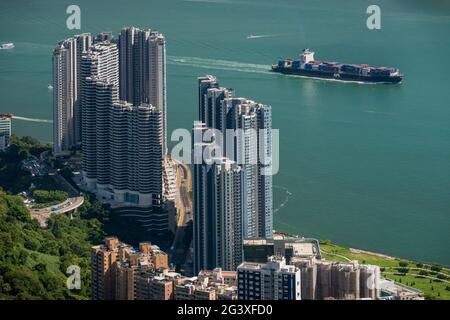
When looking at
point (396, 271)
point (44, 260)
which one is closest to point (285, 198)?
point (396, 271)

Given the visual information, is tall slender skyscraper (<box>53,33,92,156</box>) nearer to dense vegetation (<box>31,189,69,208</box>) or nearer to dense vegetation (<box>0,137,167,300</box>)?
dense vegetation (<box>0,137,167,300</box>)

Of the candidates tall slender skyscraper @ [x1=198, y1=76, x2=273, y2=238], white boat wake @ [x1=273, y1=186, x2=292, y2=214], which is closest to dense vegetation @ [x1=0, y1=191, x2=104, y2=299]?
tall slender skyscraper @ [x1=198, y1=76, x2=273, y2=238]

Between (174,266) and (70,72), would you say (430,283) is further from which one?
(70,72)

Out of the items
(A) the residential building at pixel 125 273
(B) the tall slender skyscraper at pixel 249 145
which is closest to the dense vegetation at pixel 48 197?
(B) the tall slender skyscraper at pixel 249 145

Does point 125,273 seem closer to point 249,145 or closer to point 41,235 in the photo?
point 41,235

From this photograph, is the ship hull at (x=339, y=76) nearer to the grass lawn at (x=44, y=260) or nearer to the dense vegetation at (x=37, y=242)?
the dense vegetation at (x=37, y=242)

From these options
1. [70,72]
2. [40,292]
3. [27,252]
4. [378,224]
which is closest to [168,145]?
[70,72]
